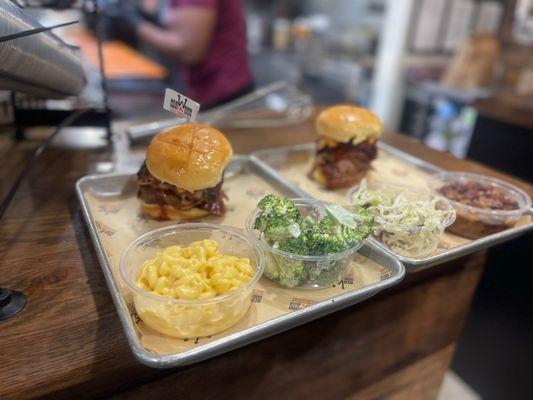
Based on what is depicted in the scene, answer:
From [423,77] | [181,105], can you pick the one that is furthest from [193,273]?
[423,77]

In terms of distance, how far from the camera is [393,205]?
3.98 ft

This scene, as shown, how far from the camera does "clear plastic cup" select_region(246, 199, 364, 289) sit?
96cm

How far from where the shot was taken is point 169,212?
4.16ft

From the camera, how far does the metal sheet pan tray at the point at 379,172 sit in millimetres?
1264

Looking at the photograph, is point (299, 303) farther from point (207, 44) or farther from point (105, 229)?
point (207, 44)

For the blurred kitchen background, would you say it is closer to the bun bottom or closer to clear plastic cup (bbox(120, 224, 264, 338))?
the bun bottom

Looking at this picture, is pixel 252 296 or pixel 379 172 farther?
pixel 379 172

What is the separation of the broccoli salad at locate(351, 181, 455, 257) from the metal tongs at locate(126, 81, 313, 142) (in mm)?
994

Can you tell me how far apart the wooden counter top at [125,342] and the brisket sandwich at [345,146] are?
1.11 feet

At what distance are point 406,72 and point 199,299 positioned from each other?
12.9 ft

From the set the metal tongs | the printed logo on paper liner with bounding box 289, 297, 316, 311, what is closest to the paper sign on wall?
the printed logo on paper liner with bounding box 289, 297, 316, 311

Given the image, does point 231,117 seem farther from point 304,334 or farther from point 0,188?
point 304,334

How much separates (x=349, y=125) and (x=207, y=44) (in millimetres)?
1053

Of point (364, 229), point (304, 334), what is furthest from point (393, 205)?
point (304, 334)
